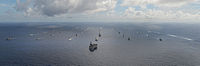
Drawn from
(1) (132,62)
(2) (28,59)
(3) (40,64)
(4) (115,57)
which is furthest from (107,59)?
(2) (28,59)

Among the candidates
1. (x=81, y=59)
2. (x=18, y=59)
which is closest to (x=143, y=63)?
(x=81, y=59)

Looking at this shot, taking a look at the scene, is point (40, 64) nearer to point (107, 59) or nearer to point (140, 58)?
point (107, 59)

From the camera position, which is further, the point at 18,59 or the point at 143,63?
the point at 18,59

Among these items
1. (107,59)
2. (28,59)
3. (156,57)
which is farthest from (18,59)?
(156,57)

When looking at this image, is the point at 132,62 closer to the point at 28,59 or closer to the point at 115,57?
the point at 115,57

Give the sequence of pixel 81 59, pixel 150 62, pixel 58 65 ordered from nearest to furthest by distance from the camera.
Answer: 1. pixel 58 65
2. pixel 150 62
3. pixel 81 59

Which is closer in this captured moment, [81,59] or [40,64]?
[40,64]

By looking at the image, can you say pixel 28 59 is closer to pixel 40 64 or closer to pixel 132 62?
pixel 40 64

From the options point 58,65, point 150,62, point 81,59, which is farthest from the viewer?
point 81,59
